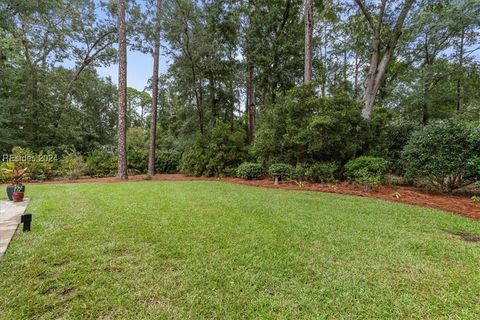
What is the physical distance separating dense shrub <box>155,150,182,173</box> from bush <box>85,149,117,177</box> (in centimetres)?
244

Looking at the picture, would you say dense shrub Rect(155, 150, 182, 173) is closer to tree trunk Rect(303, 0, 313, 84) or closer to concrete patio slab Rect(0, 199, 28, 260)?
tree trunk Rect(303, 0, 313, 84)

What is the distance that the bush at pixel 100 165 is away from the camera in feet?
38.7

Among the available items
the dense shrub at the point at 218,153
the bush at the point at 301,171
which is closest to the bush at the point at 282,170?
the bush at the point at 301,171

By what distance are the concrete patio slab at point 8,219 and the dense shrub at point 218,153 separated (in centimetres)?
675

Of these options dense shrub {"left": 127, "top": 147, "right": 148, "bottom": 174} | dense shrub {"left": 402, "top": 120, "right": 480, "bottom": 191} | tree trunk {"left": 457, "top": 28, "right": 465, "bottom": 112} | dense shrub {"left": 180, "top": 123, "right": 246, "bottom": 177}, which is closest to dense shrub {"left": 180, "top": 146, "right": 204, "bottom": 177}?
dense shrub {"left": 180, "top": 123, "right": 246, "bottom": 177}

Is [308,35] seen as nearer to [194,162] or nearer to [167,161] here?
[194,162]

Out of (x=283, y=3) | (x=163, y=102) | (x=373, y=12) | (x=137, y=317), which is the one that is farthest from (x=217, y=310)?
(x=163, y=102)

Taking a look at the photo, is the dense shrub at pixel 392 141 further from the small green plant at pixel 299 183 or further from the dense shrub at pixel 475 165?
the small green plant at pixel 299 183

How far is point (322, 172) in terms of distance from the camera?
25.1 ft

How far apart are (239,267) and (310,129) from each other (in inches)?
246

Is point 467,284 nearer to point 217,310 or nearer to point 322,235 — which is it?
point 322,235

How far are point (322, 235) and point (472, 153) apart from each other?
5334 millimetres

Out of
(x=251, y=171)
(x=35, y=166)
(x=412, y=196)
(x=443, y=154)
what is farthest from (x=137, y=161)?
(x=443, y=154)

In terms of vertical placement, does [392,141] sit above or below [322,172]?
above
